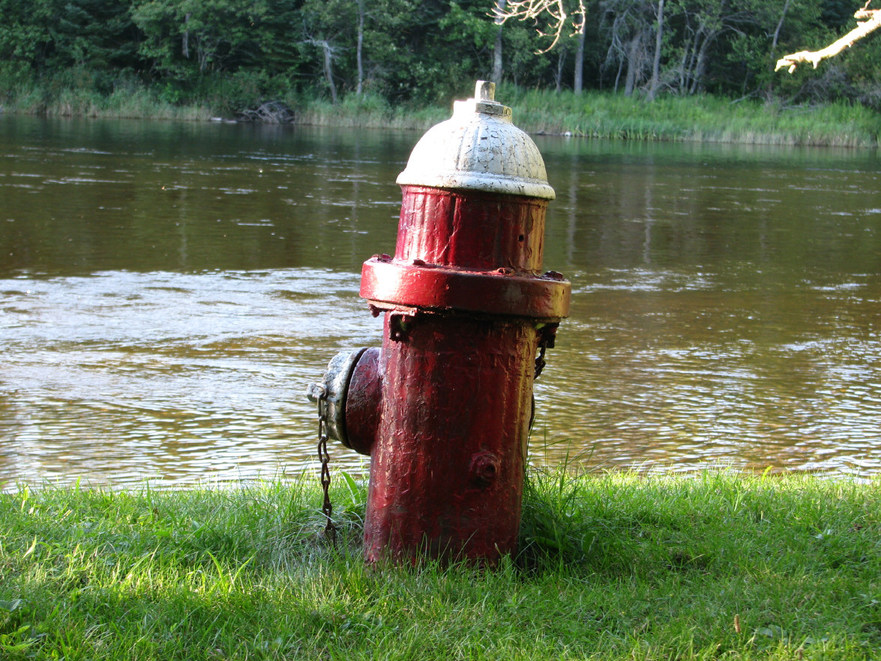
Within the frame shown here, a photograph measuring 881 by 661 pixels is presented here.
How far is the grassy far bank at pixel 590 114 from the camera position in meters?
43.6

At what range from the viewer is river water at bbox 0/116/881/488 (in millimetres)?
5852

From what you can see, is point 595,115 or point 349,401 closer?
point 349,401

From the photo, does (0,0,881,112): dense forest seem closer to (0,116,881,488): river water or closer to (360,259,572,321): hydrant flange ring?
(0,116,881,488): river water

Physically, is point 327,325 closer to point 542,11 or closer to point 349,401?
point 542,11

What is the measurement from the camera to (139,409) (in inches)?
246

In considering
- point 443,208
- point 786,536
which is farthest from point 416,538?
point 786,536

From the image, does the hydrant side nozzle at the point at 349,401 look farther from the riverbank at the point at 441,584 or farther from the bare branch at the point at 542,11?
the bare branch at the point at 542,11

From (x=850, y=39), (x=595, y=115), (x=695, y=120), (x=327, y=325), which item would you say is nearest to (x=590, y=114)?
(x=595, y=115)

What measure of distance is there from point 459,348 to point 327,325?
220 inches

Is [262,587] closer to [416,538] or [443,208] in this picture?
[416,538]

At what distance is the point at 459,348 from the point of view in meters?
3.26

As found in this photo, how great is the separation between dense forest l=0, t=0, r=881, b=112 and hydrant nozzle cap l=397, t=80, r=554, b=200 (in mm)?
46192

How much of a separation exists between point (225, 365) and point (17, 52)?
151 ft

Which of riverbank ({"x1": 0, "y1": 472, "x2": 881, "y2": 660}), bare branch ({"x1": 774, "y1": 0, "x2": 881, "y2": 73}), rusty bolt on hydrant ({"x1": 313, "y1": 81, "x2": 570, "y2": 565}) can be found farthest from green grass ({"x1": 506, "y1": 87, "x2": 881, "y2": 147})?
rusty bolt on hydrant ({"x1": 313, "y1": 81, "x2": 570, "y2": 565})
